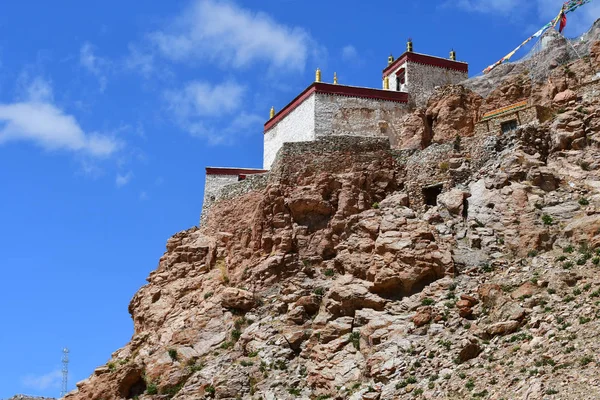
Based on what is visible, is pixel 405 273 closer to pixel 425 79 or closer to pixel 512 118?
pixel 512 118

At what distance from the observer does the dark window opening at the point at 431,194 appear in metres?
28.6

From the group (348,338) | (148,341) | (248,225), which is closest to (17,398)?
(148,341)

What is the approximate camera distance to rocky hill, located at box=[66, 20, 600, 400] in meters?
20.5

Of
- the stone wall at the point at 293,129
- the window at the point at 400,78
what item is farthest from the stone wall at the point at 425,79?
the stone wall at the point at 293,129

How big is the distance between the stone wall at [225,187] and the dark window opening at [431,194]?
6.40m

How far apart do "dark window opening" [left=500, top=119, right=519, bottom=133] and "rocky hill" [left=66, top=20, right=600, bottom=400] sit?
0.92 meters

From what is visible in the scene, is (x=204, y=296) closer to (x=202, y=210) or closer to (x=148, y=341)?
(x=148, y=341)

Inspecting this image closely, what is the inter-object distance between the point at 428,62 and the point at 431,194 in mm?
9638

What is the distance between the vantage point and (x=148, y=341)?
2916 cm

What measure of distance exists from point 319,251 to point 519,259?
7.29 metres

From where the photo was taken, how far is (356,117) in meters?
34.1

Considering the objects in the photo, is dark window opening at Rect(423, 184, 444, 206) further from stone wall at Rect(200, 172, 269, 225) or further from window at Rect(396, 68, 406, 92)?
window at Rect(396, 68, 406, 92)

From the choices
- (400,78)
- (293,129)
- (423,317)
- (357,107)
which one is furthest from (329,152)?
(423,317)

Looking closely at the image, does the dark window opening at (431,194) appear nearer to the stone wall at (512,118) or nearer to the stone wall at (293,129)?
the stone wall at (512,118)
